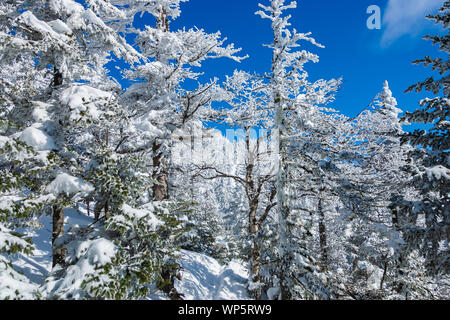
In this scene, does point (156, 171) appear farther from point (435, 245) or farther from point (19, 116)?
point (435, 245)

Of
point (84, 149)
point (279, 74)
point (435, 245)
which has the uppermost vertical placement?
point (279, 74)

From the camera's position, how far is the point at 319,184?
7719mm

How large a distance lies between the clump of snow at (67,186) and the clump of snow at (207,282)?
7.20 m

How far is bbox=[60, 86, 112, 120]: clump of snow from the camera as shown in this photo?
5859mm

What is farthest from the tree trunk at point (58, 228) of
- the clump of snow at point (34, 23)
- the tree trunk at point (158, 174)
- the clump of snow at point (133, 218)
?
the clump of snow at point (34, 23)

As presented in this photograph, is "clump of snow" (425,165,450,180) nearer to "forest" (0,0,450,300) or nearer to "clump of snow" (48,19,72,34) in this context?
"forest" (0,0,450,300)

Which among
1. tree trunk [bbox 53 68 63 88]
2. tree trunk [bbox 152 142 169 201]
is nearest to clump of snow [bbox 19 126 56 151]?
tree trunk [bbox 53 68 63 88]

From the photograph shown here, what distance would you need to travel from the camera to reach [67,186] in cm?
545

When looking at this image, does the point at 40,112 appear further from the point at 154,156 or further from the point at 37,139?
the point at 154,156

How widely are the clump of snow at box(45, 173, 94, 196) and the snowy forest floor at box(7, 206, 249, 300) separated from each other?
3.86m

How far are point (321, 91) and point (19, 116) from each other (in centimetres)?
964

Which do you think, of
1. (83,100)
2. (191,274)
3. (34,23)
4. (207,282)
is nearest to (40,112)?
(83,100)

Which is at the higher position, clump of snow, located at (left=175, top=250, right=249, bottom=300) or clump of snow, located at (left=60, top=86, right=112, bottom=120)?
clump of snow, located at (left=60, top=86, right=112, bottom=120)
